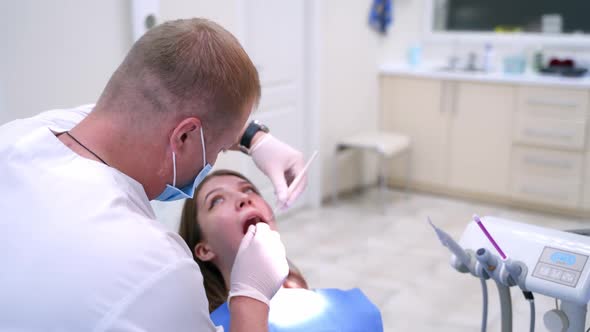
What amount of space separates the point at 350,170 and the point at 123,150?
11.0 ft

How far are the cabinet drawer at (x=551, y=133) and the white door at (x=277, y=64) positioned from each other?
4.48ft

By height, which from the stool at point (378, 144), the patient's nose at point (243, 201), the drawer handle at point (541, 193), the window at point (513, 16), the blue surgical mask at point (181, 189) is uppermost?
the window at point (513, 16)

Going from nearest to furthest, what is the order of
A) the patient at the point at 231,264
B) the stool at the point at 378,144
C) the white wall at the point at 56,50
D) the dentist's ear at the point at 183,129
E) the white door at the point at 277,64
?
the dentist's ear at the point at 183,129 → the patient at the point at 231,264 → the white wall at the point at 56,50 → the white door at the point at 277,64 → the stool at the point at 378,144

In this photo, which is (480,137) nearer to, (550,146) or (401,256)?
(550,146)

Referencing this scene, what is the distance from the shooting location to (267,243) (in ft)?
4.38

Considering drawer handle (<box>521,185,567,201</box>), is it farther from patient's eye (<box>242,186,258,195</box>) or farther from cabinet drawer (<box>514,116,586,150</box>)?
patient's eye (<box>242,186,258,195</box>)

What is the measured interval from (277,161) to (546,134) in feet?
8.31

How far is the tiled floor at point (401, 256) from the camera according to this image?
2.58 m

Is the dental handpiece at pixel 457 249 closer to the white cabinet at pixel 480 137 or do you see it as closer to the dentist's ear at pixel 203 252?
the dentist's ear at pixel 203 252

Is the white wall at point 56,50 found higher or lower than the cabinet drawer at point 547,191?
higher

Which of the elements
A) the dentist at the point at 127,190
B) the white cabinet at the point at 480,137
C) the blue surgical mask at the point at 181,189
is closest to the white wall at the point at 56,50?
the dentist at the point at 127,190

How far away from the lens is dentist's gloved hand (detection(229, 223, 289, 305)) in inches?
47.6

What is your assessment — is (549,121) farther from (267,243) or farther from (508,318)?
(267,243)

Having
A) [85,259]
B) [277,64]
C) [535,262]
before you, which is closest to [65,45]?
[277,64]
